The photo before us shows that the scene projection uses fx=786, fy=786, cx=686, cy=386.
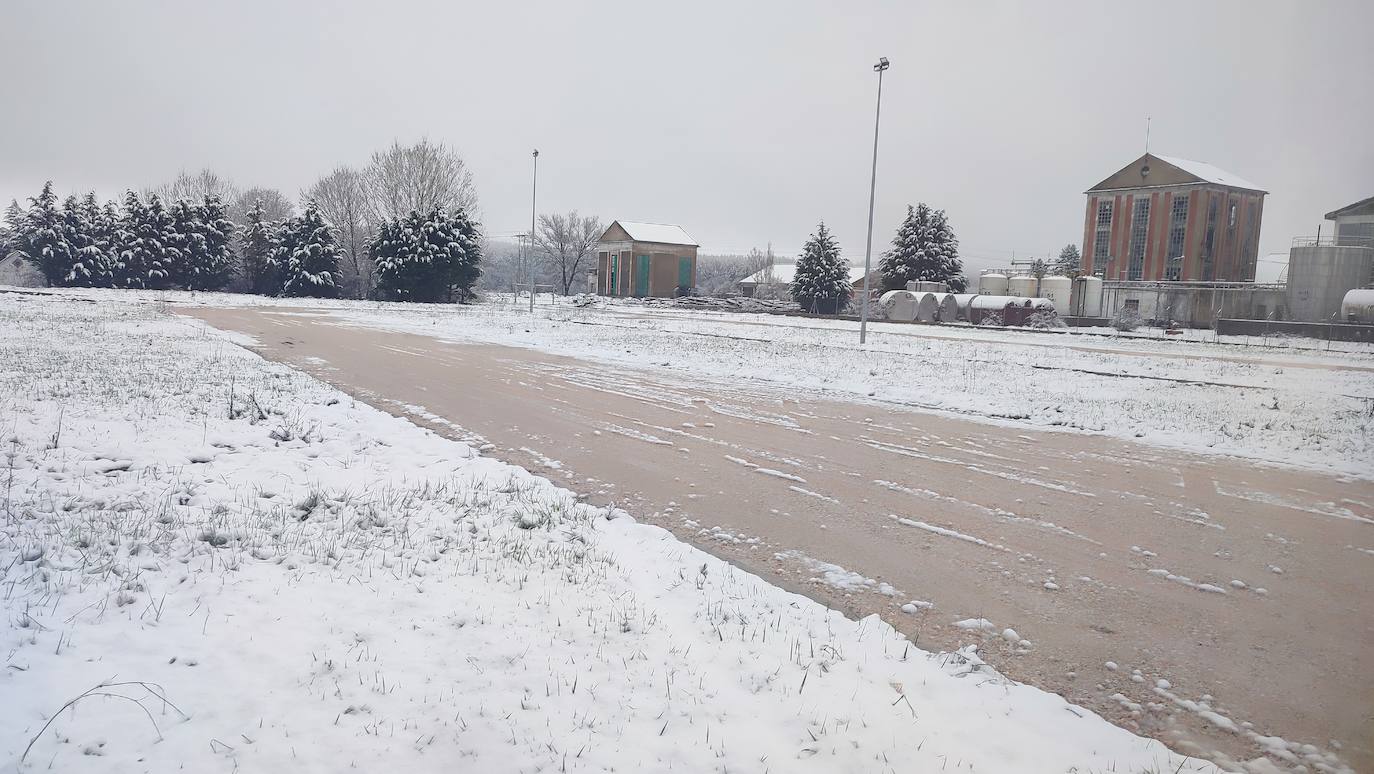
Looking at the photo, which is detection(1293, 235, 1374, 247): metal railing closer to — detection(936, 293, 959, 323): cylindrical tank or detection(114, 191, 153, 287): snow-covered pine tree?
detection(936, 293, 959, 323): cylindrical tank

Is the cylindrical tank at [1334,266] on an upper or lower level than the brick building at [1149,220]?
lower

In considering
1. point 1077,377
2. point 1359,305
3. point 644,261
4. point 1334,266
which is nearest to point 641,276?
point 644,261

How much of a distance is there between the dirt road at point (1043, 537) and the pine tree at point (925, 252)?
52.5 m

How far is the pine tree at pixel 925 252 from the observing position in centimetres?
6253

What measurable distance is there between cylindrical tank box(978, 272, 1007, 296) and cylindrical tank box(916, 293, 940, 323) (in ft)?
43.1

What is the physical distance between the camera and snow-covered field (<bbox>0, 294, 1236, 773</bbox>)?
11.8ft

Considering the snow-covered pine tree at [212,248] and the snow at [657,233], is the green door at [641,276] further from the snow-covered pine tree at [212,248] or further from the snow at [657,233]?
the snow-covered pine tree at [212,248]

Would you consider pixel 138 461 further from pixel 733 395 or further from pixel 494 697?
pixel 733 395

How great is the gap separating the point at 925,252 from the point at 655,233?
1722 inches

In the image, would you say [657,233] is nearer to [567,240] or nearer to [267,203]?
[567,240]

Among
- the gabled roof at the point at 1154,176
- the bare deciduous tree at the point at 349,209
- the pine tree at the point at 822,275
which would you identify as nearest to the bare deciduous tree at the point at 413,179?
the bare deciduous tree at the point at 349,209

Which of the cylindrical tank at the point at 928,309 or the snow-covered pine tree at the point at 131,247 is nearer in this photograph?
the cylindrical tank at the point at 928,309

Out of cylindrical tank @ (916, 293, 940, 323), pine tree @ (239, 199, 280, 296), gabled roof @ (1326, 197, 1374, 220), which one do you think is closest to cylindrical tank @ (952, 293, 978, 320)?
cylindrical tank @ (916, 293, 940, 323)

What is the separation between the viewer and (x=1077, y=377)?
1908 centimetres
